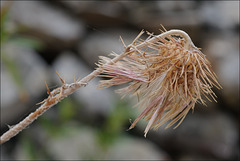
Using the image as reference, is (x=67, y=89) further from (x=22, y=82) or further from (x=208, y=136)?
(x=208, y=136)

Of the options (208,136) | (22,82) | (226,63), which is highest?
(22,82)

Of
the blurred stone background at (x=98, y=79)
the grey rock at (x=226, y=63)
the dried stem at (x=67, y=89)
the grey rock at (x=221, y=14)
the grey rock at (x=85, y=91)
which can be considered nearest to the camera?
the dried stem at (x=67, y=89)

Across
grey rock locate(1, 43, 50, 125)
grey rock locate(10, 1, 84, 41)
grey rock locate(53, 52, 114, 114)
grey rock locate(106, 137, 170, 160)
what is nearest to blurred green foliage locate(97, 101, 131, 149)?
grey rock locate(106, 137, 170, 160)

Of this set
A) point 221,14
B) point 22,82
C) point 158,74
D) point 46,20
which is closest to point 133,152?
point 22,82

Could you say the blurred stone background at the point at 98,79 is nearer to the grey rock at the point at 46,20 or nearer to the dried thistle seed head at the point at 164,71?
the grey rock at the point at 46,20

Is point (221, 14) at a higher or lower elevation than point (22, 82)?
lower

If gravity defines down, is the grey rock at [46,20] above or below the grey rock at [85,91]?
above

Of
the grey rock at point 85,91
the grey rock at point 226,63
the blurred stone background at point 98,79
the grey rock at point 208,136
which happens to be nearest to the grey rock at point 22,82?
the blurred stone background at point 98,79
